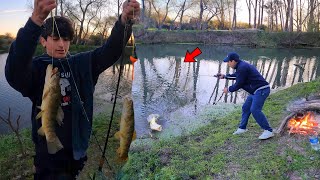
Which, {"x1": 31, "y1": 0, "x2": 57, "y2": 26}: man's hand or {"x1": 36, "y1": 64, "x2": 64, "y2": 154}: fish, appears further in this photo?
{"x1": 36, "y1": 64, "x2": 64, "y2": 154}: fish

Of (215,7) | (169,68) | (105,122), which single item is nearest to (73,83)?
(105,122)

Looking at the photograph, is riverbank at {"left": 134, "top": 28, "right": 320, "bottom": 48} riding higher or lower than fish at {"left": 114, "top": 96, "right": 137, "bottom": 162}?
higher

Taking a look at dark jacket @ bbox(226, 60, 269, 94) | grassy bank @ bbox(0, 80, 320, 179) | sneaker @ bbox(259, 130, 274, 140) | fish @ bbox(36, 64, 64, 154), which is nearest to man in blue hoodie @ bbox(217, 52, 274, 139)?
dark jacket @ bbox(226, 60, 269, 94)

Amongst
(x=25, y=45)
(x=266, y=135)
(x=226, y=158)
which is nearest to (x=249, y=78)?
(x=266, y=135)

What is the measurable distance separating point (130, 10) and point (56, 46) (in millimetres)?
634

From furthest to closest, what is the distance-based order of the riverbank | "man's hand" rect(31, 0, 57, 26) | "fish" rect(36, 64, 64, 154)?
the riverbank → "fish" rect(36, 64, 64, 154) → "man's hand" rect(31, 0, 57, 26)

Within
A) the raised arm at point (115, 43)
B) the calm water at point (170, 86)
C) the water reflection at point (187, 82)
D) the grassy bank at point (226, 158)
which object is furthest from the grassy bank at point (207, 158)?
the raised arm at point (115, 43)

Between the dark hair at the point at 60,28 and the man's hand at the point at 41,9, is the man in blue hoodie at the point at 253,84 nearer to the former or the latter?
the dark hair at the point at 60,28

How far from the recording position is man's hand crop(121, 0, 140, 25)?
2.15 metres

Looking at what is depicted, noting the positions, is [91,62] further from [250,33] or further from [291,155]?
[250,33]

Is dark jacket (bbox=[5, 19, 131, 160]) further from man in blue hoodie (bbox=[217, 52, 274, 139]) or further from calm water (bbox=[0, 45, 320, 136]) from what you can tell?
calm water (bbox=[0, 45, 320, 136])

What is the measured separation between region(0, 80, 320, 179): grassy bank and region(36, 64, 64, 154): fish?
127 inches

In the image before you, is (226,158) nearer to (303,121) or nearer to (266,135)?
(266,135)

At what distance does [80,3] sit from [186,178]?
18.9m
